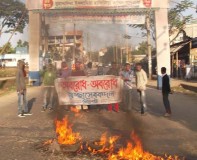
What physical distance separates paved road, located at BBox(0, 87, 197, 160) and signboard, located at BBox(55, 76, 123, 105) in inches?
18.6

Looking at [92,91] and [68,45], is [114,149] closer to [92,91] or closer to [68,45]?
[68,45]

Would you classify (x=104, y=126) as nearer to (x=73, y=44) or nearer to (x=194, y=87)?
(x=73, y=44)

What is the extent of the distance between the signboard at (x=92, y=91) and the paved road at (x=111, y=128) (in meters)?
0.47

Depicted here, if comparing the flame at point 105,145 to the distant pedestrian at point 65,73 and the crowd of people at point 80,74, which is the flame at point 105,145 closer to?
the crowd of people at point 80,74

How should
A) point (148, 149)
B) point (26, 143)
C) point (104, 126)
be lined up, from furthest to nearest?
point (104, 126)
point (26, 143)
point (148, 149)

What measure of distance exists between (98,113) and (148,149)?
223 inches

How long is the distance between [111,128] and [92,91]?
3983 mm

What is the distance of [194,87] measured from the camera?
2061 cm

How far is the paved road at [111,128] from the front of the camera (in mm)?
7312

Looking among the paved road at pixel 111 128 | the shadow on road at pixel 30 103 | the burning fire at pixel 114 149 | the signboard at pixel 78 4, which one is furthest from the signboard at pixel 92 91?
the signboard at pixel 78 4

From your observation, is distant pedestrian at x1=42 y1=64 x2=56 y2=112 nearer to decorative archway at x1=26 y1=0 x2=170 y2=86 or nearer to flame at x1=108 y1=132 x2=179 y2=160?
decorative archway at x1=26 y1=0 x2=170 y2=86

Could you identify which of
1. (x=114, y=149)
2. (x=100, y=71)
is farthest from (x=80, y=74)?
(x=114, y=149)

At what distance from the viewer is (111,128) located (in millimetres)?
9648

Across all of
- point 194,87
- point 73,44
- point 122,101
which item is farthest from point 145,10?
point 73,44
